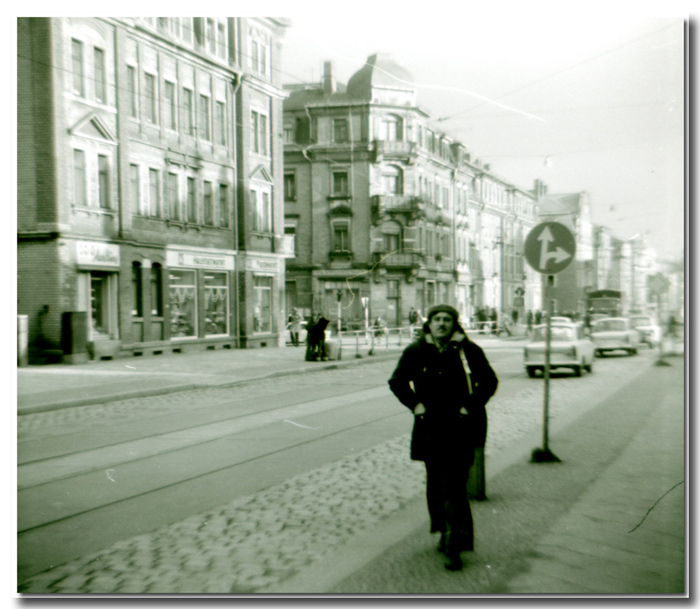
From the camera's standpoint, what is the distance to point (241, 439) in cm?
1019

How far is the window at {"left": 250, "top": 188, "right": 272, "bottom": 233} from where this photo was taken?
818cm

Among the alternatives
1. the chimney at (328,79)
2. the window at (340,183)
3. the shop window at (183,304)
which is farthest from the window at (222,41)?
the shop window at (183,304)

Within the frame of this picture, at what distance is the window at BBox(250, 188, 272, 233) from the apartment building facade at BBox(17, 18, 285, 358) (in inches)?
0.7

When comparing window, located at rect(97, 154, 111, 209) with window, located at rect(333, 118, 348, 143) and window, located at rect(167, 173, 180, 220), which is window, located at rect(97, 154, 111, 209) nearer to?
window, located at rect(167, 173, 180, 220)

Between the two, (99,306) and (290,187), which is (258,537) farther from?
(290,187)

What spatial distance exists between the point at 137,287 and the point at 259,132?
1941mm

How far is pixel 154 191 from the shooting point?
299 inches

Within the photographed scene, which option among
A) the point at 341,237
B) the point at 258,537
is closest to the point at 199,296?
the point at 341,237

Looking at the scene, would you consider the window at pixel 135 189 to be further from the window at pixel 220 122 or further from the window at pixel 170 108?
the window at pixel 220 122

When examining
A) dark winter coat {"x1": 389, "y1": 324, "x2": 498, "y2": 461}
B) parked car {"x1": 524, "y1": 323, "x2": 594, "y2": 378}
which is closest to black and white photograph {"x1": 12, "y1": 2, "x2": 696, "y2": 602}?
dark winter coat {"x1": 389, "y1": 324, "x2": 498, "y2": 461}

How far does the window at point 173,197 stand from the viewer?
7.66 m

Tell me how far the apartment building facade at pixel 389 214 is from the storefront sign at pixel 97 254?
168 cm

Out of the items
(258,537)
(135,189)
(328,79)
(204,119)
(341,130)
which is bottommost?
(258,537)
